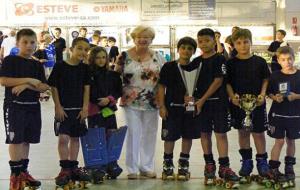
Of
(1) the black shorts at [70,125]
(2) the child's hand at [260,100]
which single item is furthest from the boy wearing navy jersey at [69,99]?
(2) the child's hand at [260,100]

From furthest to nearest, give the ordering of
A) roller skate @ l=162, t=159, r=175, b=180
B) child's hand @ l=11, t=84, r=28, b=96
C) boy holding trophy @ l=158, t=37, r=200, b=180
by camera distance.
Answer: roller skate @ l=162, t=159, r=175, b=180 → boy holding trophy @ l=158, t=37, r=200, b=180 → child's hand @ l=11, t=84, r=28, b=96

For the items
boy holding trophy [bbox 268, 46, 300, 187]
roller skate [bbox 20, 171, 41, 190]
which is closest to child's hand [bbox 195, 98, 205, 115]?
boy holding trophy [bbox 268, 46, 300, 187]

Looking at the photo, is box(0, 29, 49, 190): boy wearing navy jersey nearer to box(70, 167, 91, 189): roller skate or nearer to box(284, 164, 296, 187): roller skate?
box(70, 167, 91, 189): roller skate

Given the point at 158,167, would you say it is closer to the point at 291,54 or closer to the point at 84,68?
the point at 84,68

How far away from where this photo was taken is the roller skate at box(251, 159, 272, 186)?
4.33 m

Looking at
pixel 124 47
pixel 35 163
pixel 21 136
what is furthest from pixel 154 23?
pixel 21 136

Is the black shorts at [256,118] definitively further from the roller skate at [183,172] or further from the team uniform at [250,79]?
the roller skate at [183,172]

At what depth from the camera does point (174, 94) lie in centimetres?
453

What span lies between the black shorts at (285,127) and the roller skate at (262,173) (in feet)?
0.99

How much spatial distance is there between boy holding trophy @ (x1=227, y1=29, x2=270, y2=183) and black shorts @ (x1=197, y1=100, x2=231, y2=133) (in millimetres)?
107

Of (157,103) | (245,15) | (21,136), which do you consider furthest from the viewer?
(245,15)

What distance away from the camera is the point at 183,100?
176 inches

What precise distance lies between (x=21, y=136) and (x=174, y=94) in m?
1.44

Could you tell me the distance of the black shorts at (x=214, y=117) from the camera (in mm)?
4324
